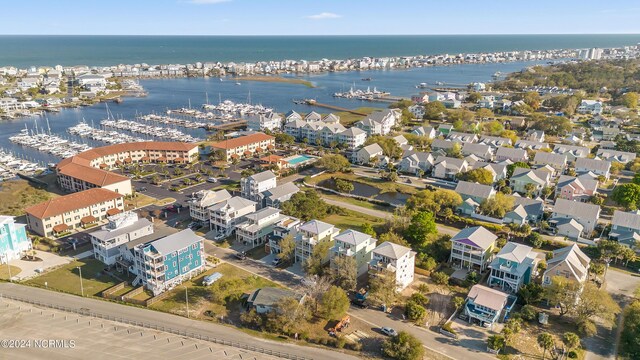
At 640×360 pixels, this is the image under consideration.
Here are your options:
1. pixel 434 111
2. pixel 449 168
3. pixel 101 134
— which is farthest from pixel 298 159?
pixel 434 111

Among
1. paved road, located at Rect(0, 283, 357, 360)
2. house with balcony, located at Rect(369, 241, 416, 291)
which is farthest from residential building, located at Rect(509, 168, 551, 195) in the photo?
paved road, located at Rect(0, 283, 357, 360)

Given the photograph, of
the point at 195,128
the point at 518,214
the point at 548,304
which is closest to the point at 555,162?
the point at 518,214

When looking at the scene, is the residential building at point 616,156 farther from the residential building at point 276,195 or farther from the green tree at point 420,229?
the residential building at point 276,195

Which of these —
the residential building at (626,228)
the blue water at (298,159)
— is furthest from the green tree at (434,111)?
the residential building at (626,228)

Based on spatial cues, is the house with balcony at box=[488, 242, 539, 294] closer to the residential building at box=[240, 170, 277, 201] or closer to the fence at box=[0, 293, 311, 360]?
the fence at box=[0, 293, 311, 360]

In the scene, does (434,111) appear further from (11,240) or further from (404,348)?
(11,240)

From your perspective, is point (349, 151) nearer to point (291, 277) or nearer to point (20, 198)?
point (291, 277)
